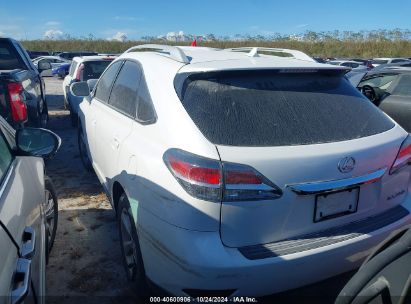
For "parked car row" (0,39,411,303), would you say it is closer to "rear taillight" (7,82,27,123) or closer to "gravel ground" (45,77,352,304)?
"gravel ground" (45,77,352,304)

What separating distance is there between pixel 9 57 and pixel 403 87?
22.0 ft

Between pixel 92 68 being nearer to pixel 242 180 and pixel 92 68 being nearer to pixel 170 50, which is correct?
pixel 170 50

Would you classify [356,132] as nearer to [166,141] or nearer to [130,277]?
[166,141]

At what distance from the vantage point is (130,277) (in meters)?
2.96

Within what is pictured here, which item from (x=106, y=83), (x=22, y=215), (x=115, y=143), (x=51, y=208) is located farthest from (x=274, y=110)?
(x=106, y=83)

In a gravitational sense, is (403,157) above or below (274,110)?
below

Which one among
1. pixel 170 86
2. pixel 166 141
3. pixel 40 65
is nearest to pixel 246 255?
pixel 166 141

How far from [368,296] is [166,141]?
136cm

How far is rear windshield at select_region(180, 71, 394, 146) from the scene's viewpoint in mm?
2299

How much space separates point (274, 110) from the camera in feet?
8.02

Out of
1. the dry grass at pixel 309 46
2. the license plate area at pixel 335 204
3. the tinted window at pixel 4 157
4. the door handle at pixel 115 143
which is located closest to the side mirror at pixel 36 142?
the tinted window at pixel 4 157

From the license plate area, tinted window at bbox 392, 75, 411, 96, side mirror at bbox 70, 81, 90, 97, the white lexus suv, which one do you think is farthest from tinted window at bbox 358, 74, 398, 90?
the license plate area

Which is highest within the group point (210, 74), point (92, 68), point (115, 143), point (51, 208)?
point (210, 74)

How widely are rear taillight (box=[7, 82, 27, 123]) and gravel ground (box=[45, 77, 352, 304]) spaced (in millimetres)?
1105
